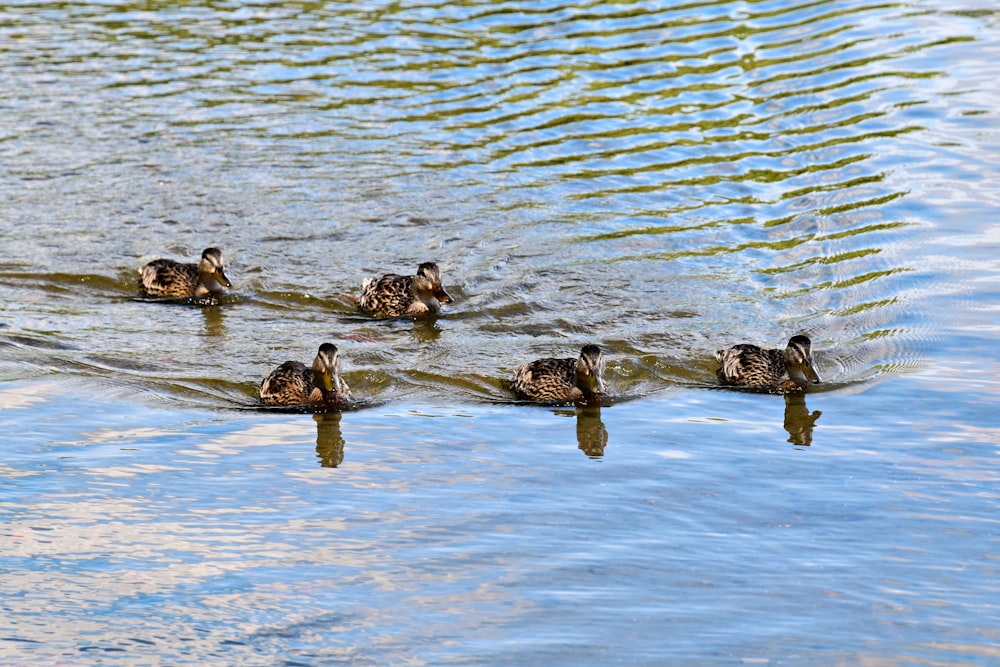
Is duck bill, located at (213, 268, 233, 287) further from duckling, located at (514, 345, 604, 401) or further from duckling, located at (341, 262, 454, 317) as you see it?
duckling, located at (514, 345, 604, 401)

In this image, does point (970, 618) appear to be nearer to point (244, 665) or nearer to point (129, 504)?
point (244, 665)

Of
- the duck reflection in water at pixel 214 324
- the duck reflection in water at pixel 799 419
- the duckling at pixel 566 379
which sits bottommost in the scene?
the duck reflection in water at pixel 799 419

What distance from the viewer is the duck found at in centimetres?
953

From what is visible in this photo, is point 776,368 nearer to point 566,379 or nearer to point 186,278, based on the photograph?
point 566,379

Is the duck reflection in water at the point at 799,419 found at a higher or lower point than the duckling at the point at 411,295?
lower

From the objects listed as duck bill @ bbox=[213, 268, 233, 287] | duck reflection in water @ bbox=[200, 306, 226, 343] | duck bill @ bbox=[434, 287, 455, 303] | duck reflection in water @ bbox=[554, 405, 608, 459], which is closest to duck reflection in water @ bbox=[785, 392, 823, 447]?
duck reflection in water @ bbox=[554, 405, 608, 459]

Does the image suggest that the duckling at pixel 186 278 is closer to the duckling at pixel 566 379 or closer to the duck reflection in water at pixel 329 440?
the duck reflection in water at pixel 329 440

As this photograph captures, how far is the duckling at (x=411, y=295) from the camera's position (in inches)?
452

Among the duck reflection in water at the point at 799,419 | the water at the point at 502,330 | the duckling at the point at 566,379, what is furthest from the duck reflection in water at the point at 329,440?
the duck reflection in water at the point at 799,419

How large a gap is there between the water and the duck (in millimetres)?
207

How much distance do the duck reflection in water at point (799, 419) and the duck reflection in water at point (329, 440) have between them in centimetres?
264

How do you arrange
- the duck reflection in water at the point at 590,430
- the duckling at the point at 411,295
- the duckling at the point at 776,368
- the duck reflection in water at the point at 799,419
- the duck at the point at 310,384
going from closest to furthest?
the duck reflection in water at the point at 590,430 → the duck reflection in water at the point at 799,419 → the duck at the point at 310,384 → the duckling at the point at 776,368 → the duckling at the point at 411,295

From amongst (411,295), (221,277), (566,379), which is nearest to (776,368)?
(566,379)

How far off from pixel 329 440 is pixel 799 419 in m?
2.91
